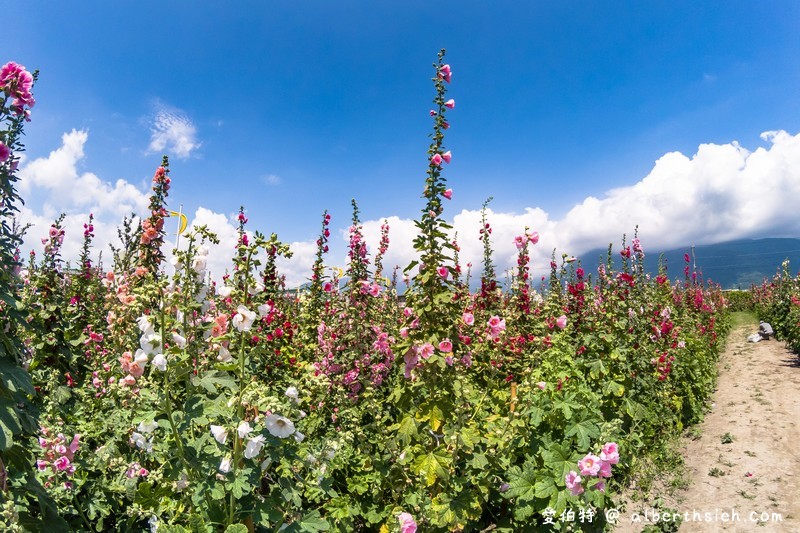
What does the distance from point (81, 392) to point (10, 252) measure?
2.09 metres

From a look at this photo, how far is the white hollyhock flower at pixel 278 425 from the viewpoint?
7.20 feet

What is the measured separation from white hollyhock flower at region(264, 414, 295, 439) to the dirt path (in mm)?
4214

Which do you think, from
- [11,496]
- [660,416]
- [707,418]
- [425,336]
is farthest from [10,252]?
[707,418]

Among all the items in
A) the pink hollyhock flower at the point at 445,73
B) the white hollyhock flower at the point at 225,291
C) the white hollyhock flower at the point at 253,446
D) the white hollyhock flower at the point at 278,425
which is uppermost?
the pink hollyhock flower at the point at 445,73

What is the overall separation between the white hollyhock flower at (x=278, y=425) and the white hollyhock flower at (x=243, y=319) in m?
0.52

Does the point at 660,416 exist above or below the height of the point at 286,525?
below

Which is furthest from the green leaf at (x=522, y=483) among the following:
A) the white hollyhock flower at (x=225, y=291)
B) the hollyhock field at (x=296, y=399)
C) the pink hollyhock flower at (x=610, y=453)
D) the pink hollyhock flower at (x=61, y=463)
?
the pink hollyhock flower at (x=61, y=463)

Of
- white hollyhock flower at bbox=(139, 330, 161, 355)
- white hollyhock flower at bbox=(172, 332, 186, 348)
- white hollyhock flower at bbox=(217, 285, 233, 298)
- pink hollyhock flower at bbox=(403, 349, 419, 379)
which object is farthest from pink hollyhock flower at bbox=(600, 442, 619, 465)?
white hollyhock flower at bbox=(139, 330, 161, 355)

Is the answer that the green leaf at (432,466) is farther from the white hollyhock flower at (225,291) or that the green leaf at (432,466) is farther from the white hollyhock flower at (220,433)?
the white hollyhock flower at (225,291)

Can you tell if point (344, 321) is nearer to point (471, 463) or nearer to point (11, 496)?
point (471, 463)

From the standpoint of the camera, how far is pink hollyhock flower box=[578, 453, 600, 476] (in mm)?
2725

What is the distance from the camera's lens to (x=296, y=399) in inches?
98.7

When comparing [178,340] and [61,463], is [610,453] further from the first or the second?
[61,463]

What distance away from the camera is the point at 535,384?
3.52 m
